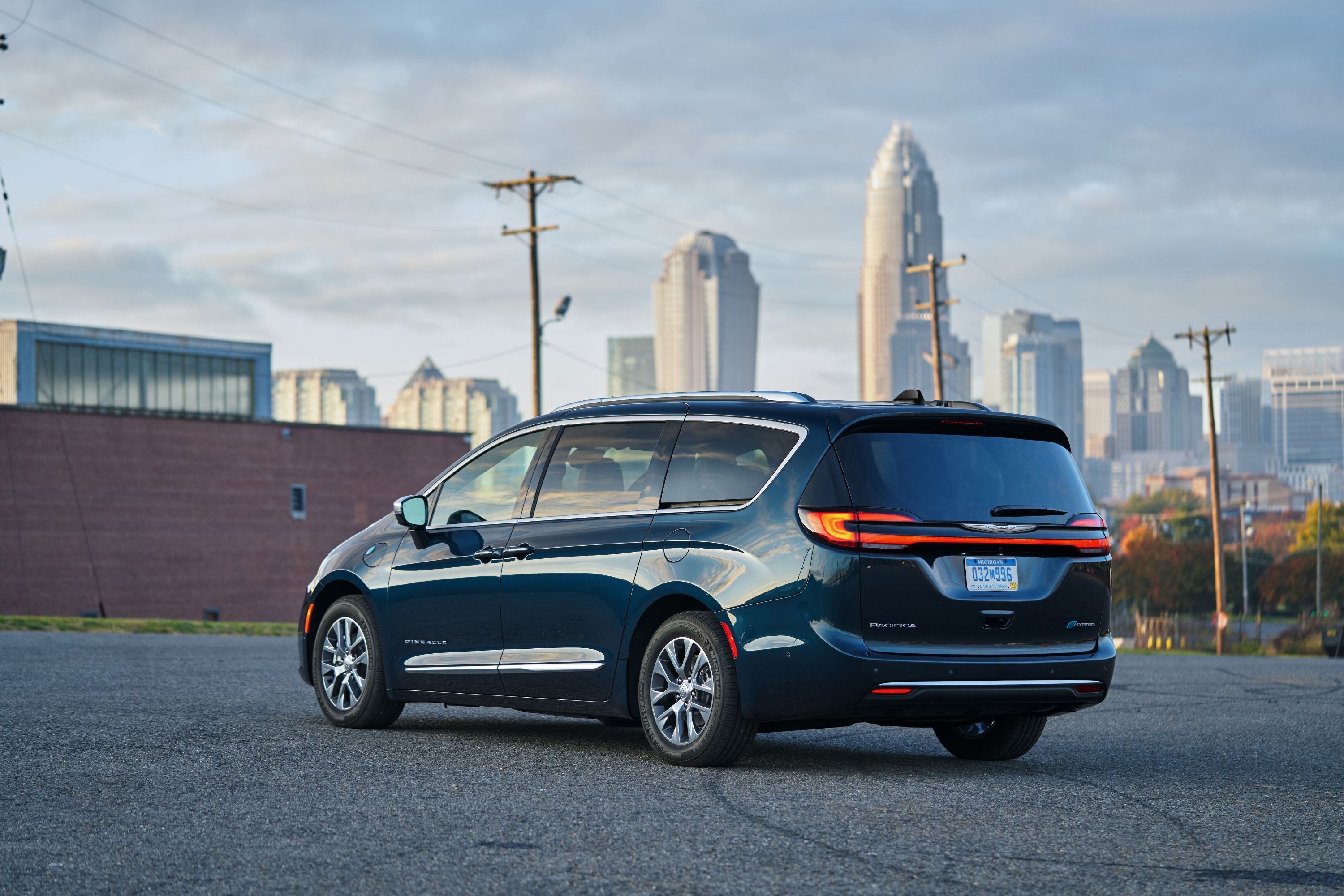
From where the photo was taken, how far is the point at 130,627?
22.6 m

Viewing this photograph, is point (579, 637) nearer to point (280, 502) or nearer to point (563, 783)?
point (563, 783)

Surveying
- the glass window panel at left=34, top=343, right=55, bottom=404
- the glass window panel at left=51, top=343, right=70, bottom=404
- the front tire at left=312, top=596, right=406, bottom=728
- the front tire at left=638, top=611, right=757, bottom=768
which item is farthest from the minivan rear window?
the glass window panel at left=51, top=343, right=70, bottom=404

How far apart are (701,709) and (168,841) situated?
9.29 ft

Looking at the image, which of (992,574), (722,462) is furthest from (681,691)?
(992,574)

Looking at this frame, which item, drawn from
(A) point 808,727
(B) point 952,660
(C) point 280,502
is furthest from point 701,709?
(C) point 280,502

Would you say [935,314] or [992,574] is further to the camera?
[935,314]

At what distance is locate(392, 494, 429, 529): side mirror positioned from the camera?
9219mm

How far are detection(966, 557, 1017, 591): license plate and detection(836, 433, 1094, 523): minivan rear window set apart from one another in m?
0.19

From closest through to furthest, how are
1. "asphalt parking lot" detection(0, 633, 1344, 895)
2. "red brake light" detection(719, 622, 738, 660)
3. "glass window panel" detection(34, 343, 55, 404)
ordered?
"asphalt parking lot" detection(0, 633, 1344, 895) < "red brake light" detection(719, 622, 738, 660) < "glass window panel" detection(34, 343, 55, 404)

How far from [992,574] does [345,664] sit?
409 centimetres

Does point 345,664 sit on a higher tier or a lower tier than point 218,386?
lower

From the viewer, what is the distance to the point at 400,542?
945 cm

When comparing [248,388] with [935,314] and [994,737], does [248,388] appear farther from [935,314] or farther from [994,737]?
A: [994,737]

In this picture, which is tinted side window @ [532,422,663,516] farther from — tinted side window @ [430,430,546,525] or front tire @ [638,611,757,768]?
front tire @ [638,611,757,768]
